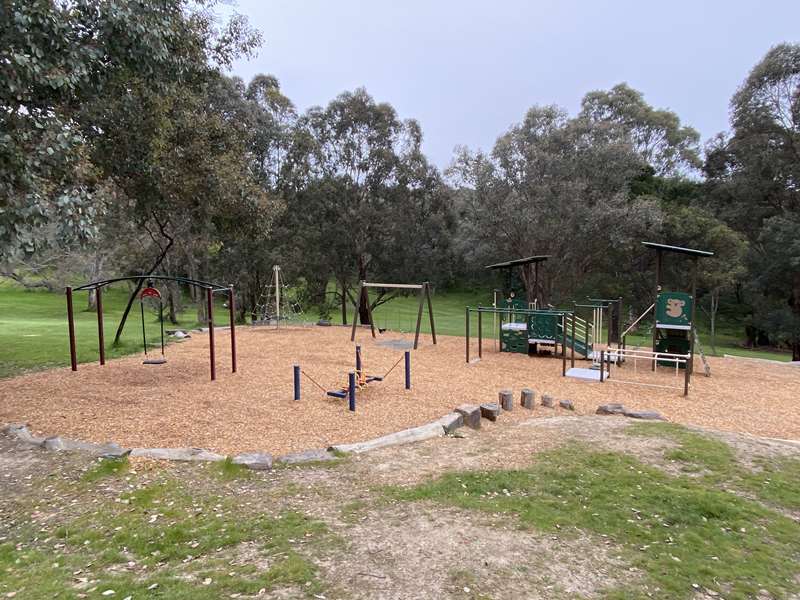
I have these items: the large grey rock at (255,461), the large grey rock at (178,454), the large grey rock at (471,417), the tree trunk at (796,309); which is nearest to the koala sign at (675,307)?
the large grey rock at (471,417)

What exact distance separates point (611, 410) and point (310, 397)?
14.9 ft

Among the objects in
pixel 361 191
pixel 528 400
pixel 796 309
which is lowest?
pixel 528 400

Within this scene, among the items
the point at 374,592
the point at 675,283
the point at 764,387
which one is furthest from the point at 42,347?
the point at 675,283

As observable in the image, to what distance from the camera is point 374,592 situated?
2.60 meters

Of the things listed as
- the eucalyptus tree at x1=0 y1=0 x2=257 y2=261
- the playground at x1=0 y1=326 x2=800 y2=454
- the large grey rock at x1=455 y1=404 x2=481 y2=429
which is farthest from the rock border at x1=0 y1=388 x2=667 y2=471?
the eucalyptus tree at x1=0 y1=0 x2=257 y2=261

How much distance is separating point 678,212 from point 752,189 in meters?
4.99

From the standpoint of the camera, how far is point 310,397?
7371 millimetres

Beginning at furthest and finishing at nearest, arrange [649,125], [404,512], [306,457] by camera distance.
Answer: [649,125], [306,457], [404,512]

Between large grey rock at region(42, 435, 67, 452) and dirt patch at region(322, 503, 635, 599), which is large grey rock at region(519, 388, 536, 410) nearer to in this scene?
dirt patch at region(322, 503, 635, 599)

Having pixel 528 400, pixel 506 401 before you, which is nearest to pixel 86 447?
pixel 506 401

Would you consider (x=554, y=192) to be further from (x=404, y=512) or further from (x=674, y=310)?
(x=404, y=512)

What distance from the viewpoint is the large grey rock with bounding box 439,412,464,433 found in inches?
225

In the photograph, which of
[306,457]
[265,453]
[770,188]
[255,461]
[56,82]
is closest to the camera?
[255,461]

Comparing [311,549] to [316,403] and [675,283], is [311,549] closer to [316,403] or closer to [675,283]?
[316,403]
